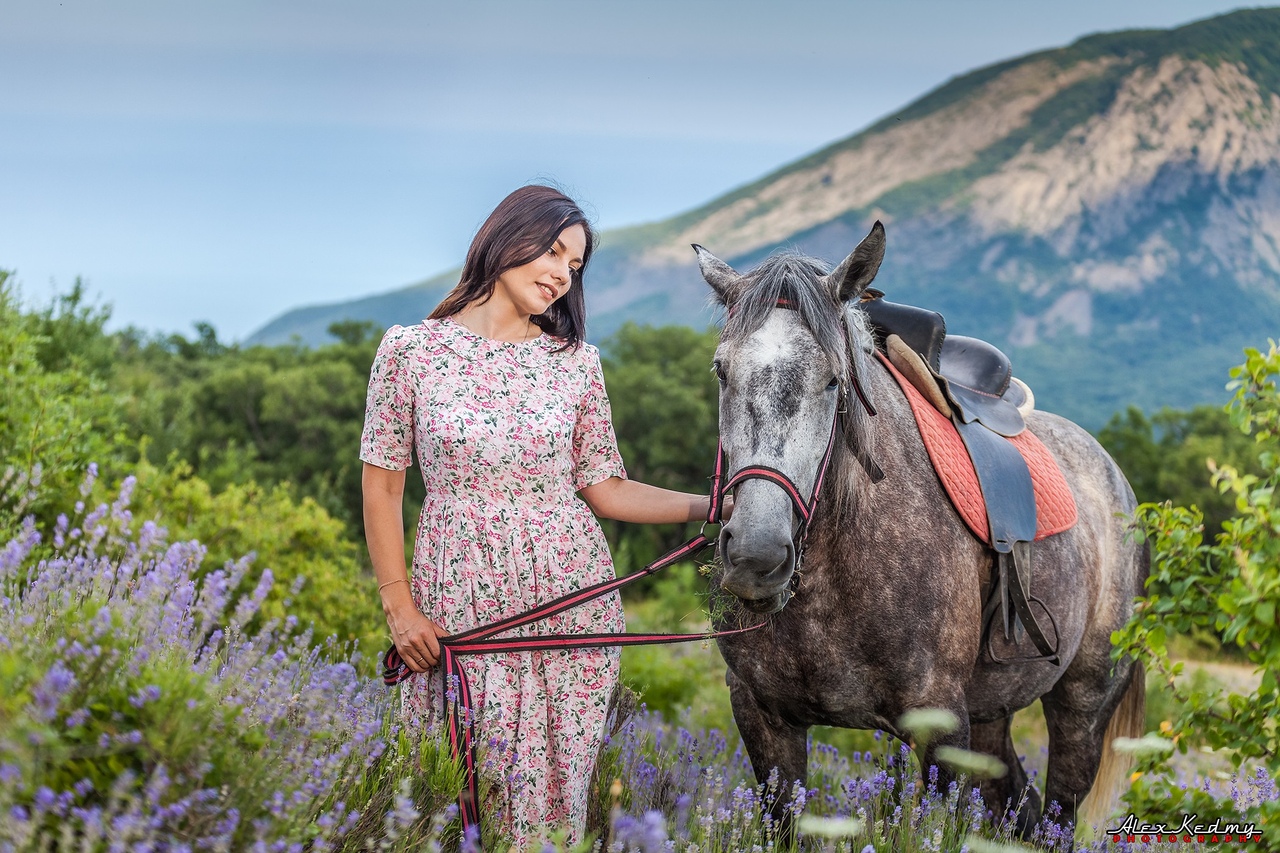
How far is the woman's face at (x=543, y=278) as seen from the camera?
8.72 ft

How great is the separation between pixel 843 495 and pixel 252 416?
2861 centimetres

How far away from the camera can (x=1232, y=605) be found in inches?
79.6

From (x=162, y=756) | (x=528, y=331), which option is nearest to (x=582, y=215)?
(x=528, y=331)

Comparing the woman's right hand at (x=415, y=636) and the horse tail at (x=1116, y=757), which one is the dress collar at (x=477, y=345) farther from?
the horse tail at (x=1116, y=757)

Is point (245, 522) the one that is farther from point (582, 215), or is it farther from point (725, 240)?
point (725, 240)

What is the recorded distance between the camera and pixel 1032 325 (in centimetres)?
16738

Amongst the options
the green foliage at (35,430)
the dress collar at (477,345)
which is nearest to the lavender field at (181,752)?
the dress collar at (477,345)

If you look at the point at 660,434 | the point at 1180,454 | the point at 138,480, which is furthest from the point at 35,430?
the point at 1180,454

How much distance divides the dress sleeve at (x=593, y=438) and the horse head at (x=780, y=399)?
1.26 feet

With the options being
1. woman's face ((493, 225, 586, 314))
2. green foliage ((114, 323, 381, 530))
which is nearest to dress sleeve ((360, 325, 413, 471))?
woman's face ((493, 225, 586, 314))

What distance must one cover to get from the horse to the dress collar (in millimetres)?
557

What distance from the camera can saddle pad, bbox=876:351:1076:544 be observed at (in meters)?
3.07

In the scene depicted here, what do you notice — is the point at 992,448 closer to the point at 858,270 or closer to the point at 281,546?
the point at 858,270

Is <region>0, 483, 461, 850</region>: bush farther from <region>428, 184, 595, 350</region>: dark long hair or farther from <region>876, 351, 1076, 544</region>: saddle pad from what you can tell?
<region>876, 351, 1076, 544</region>: saddle pad
